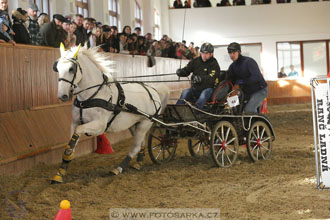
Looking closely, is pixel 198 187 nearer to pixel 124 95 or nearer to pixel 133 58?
pixel 124 95

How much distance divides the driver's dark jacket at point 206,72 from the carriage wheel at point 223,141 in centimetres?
69

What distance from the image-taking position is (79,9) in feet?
52.7

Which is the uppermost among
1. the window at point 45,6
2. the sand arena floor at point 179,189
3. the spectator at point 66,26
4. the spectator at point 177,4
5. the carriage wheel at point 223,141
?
the spectator at point 177,4

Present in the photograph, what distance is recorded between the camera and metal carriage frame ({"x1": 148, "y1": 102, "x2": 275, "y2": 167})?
813 cm

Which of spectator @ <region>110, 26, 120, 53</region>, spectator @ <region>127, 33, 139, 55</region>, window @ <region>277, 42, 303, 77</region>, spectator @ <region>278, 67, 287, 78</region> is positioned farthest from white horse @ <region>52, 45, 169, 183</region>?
window @ <region>277, 42, 303, 77</region>

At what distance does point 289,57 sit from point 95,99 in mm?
23802

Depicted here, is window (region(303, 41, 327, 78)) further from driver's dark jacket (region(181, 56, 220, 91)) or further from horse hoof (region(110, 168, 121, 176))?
horse hoof (region(110, 168, 121, 176))

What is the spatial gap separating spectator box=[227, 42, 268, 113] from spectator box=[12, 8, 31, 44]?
345cm

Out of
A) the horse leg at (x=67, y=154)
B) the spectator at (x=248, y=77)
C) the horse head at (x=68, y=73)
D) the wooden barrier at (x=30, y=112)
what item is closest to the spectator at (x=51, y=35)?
the wooden barrier at (x=30, y=112)

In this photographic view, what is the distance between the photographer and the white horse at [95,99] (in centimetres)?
662

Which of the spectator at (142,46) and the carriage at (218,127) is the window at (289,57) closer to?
the spectator at (142,46)

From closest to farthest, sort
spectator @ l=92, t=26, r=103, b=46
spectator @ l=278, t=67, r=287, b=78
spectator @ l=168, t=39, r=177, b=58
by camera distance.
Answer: spectator @ l=92, t=26, r=103, b=46 → spectator @ l=168, t=39, r=177, b=58 → spectator @ l=278, t=67, r=287, b=78

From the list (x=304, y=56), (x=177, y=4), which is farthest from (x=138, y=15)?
(x=304, y=56)

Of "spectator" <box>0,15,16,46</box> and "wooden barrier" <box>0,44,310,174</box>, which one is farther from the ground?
"spectator" <box>0,15,16,46</box>
